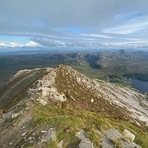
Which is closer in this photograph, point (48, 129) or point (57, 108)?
point (48, 129)

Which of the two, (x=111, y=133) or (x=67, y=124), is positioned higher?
(x=67, y=124)

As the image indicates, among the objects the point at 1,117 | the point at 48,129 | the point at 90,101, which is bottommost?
the point at 90,101

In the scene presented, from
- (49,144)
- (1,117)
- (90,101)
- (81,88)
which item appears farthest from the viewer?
(81,88)

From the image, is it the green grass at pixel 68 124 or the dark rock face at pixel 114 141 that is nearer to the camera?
the green grass at pixel 68 124

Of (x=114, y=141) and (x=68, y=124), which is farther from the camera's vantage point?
(x=68, y=124)

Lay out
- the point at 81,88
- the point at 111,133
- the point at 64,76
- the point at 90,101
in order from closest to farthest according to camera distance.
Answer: the point at 111,133 → the point at 90,101 → the point at 81,88 → the point at 64,76

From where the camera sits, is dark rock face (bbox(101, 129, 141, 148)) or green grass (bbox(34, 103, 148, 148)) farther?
dark rock face (bbox(101, 129, 141, 148))

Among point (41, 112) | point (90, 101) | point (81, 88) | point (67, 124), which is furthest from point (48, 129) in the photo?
point (81, 88)

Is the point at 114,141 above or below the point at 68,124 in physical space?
below

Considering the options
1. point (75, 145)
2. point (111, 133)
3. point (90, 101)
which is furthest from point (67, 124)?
point (90, 101)

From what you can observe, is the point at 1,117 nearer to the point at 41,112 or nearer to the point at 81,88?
the point at 41,112
